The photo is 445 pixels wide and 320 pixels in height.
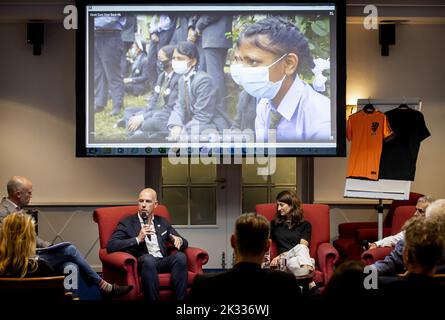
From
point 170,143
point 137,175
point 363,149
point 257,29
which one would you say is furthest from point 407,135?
point 137,175

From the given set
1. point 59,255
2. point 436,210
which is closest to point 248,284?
point 436,210

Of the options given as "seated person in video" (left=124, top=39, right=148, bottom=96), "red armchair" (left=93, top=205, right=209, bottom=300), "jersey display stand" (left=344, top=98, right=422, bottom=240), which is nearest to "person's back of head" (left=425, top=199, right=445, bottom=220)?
"jersey display stand" (left=344, top=98, right=422, bottom=240)

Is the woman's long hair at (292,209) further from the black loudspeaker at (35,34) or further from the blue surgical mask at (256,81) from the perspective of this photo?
the black loudspeaker at (35,34)

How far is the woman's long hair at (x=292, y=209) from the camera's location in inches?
221

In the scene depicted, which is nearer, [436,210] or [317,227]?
[436,210]

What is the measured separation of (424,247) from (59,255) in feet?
9.40

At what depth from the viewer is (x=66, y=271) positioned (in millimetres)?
4930

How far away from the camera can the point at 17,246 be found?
3.75 metres

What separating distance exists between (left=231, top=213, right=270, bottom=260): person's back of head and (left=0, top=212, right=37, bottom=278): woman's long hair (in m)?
1.38

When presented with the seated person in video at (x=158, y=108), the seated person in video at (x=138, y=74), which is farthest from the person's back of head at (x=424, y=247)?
the seated person in video at (x=138, y=74)

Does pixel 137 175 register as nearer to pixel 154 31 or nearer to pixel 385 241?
pixel 154 31

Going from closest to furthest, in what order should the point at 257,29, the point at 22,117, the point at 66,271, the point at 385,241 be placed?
the point at 66,271 < the point at 385,241 < the point at 257,29 < the point at 22,117

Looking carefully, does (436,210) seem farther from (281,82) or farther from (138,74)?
(138,74)

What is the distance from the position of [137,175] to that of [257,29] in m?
2.02
